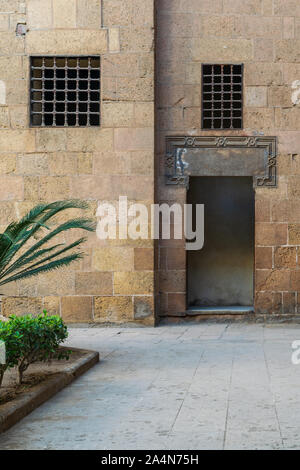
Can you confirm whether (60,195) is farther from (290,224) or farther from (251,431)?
(251,431)

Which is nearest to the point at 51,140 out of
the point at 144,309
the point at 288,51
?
the point at 144,309

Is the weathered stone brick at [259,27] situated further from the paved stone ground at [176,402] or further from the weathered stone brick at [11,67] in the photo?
the paved stone ground at [176,402]

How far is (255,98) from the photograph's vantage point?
36.5 feet

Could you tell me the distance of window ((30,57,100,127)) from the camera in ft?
36.2

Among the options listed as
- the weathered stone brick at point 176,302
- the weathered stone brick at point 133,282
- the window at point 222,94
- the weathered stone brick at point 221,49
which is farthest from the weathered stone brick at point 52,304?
the weathered stone brick at point 221,49

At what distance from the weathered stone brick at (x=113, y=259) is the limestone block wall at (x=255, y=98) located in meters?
0.67

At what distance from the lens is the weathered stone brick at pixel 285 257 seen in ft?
36.2

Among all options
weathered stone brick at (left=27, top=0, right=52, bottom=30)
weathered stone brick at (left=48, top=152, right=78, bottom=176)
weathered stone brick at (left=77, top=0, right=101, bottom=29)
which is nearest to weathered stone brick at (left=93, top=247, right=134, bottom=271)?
weathered stone brick at (left=48, top=152, right=78, bottom=176)

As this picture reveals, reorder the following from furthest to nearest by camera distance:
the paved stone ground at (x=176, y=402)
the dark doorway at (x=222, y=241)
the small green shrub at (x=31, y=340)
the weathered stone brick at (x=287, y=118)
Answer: the dark doorway at (x=222, y=241)
the weathered stone brick at (x=287, y=118)
the small green shrub at (x=31, y=340)
the paved stone ground at (x=176, y=402)

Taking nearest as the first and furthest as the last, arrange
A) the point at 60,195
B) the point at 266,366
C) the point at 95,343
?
the point at 266,366
the point at 95,343
the point at 60,195

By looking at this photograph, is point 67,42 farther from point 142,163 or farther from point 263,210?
point 263,210

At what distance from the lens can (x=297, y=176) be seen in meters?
11.0

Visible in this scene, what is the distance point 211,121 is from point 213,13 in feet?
5.91

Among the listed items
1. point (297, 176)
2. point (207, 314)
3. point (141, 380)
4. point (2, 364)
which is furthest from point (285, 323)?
point (2, 364)
